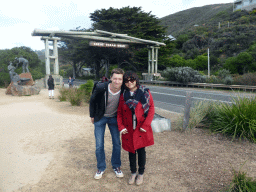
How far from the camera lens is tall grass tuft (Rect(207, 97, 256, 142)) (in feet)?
14.3

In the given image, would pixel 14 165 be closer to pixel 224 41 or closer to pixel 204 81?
pixel 204 81

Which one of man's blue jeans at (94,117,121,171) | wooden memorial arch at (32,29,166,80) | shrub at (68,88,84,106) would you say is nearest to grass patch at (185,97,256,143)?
man's blue jeans at (94,117,121,171)

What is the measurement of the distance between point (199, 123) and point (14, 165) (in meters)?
4.17

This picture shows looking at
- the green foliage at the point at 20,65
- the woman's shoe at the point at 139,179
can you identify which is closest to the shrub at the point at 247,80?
the woman's shoe at the point at 139,179

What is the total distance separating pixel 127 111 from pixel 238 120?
9.48 ft

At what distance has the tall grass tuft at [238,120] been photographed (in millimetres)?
4359

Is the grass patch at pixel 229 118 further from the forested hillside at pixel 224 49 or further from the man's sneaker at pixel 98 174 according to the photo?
the forested hillside at pixel 224 49

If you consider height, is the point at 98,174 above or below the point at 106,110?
below

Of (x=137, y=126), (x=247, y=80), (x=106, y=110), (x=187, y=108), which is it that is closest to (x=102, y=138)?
(x=106, y=110)

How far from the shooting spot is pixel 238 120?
14.6 ft

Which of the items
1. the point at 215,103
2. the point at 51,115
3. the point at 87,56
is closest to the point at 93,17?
the point at 87,56

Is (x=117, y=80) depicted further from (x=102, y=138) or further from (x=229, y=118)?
(x=229, y=118)

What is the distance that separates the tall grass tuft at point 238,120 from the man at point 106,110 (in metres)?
2.62

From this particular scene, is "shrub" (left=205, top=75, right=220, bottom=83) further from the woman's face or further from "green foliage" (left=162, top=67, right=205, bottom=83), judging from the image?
the woman's face
